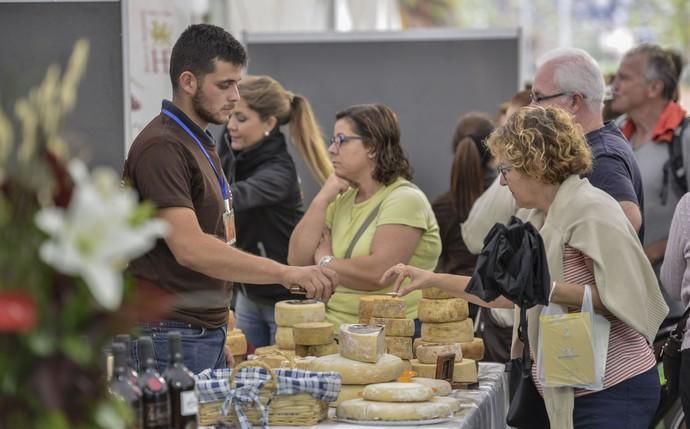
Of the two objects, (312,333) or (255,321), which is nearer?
(312,333)

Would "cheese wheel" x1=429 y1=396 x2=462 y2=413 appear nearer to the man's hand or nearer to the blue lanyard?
the man's hand

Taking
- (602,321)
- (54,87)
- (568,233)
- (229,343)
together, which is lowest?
(229,343)

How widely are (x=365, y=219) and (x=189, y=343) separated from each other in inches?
47.7

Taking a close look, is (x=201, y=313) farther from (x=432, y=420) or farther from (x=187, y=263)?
(x=432, y=420)

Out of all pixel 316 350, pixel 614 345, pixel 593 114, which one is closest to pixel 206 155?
pixel 316 350

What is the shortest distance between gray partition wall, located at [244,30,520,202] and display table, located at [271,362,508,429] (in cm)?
267

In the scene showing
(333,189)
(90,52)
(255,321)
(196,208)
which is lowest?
(255,321)

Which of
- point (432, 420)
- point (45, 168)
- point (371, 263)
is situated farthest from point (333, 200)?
point (45, 168)

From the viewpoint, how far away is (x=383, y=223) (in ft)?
13.4

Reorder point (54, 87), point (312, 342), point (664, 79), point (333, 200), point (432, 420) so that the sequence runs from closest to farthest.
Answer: point (54, 87) < point (432, 420) < point (312, 342) < point (333, 200) < point (664, 79)

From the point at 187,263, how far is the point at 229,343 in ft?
2.60

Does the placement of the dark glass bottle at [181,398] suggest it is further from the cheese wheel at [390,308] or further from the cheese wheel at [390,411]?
the cheese wheel at [390,308]

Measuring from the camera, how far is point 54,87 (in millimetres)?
1486

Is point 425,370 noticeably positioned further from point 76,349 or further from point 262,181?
point 76,349
